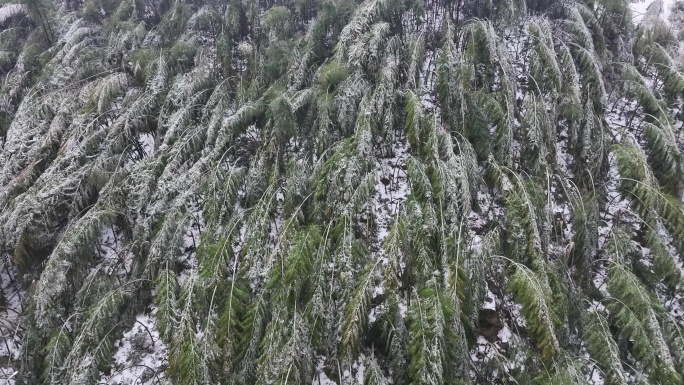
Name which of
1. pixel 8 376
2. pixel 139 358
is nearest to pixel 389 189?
pixel 139 358

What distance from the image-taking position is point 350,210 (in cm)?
584

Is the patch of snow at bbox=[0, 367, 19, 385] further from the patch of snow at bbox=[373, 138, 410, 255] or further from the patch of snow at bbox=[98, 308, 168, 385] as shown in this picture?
the patch of snow at bbox=[373, 138, 410, 255]

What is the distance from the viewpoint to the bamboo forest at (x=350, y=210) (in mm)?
5125

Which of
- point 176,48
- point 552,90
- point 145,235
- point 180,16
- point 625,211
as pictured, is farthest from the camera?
point 180,16

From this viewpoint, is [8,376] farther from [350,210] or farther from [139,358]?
[350,210]

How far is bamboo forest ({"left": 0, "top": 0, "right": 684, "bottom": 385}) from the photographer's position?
512cm

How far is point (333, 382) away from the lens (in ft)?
18.1

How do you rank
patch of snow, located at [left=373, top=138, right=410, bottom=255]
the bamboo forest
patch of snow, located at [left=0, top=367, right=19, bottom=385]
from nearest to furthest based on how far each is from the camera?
1. the bamboo forest
2. patch of snow, located at [left=0, top=367, right=19, bottom=385]
3. patch of snow, located at [left=373, top=138, right=410, bottom=255]

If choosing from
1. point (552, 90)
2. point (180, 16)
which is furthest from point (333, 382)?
point (180, 16)

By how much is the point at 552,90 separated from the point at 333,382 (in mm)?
6941

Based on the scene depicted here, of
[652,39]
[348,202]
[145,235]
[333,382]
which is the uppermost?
[652,39]

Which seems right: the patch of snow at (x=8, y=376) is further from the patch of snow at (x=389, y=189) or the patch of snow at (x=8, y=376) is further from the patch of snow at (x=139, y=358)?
the patch of snow at (x=389, y=189)

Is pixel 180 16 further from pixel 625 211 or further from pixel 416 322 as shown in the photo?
pixel 625 211

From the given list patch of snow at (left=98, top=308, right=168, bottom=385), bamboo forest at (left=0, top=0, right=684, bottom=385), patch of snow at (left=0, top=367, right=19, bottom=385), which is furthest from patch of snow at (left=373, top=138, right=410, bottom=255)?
patch of snow at (left=0, top=367, right=19, bottom=385)
